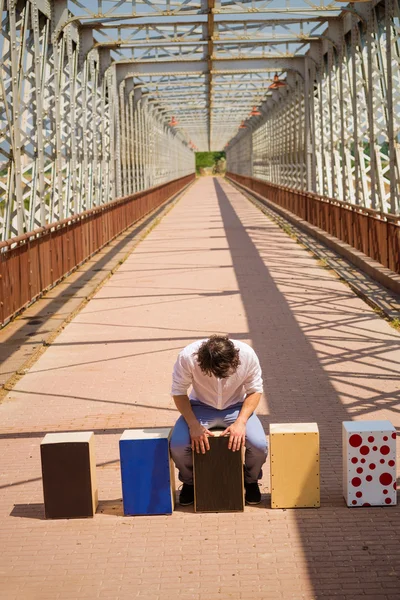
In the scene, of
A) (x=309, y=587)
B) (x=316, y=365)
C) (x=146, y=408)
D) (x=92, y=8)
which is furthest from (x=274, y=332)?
(x=92, y=8)

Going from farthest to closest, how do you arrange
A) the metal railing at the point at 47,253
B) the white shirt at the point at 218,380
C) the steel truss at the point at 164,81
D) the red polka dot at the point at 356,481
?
the steel truss at the point at 164,81
the metal railing at the point at 47,253
the white shirt at the point at 218,380
the red polka dot at the point at 356,481

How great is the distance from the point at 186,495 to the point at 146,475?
0.36 m

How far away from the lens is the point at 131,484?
6.38m

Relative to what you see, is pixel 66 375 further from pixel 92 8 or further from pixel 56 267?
pixel 92 8

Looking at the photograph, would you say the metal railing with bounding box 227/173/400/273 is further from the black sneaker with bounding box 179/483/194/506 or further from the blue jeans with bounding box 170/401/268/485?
the black sneaker with bounding box 179/483/194/506

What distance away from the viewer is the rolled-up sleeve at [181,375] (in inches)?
251

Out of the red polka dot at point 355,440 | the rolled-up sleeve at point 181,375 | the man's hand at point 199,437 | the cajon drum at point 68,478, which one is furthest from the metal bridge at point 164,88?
the red polka dot at point 355,440

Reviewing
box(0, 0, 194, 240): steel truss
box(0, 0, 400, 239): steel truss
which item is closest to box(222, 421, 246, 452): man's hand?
box(0, 0, 194, 240): steel truss

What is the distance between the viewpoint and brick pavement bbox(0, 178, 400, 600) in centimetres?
532

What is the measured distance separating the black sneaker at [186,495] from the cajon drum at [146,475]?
0.52ft

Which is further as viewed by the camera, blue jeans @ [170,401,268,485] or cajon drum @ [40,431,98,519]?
blue jeans @ [170,401,268,485]

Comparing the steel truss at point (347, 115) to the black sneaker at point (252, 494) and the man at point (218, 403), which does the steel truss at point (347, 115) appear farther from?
the black sneaker at point (252, 494)

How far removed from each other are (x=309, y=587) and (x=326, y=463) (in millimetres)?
2136

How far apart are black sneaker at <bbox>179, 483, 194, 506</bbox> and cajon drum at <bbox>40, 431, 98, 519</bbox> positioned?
1.89 feet
